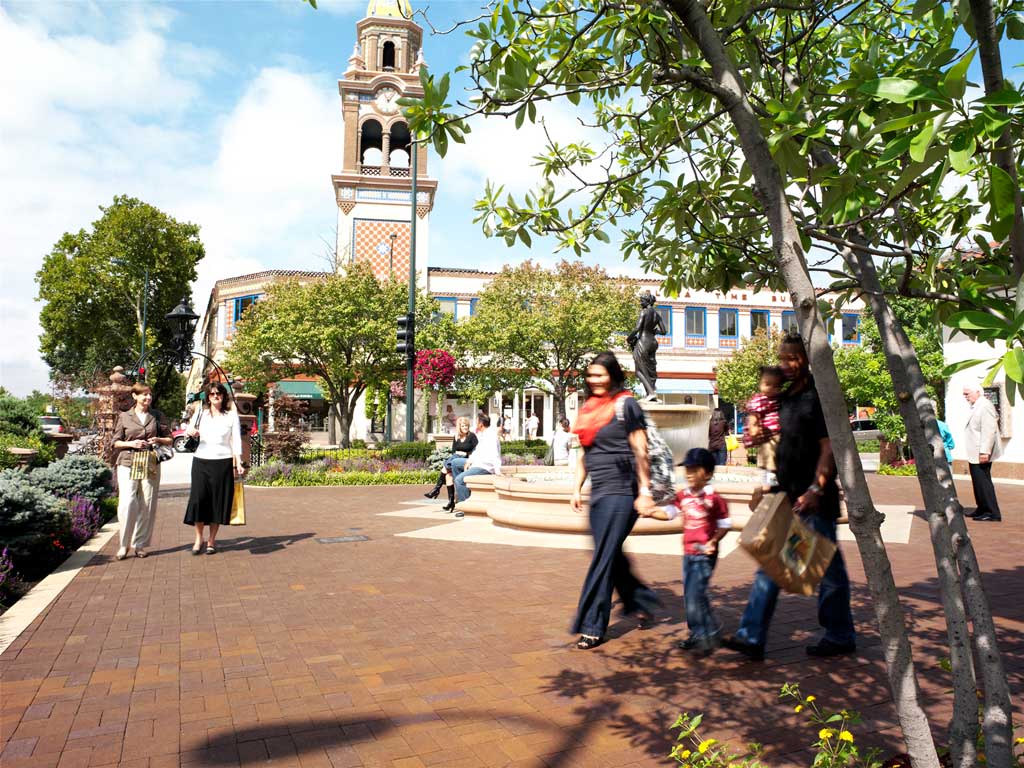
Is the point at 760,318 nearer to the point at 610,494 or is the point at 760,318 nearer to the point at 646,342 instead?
the point at 646,342

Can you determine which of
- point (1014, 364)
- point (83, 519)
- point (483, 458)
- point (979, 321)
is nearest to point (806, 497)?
point (979, 321)

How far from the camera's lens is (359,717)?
368cm

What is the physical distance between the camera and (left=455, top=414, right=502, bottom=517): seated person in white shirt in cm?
1192

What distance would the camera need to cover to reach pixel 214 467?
26.5 feet

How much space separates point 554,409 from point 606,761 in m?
41.8

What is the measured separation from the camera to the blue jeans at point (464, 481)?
11805mm

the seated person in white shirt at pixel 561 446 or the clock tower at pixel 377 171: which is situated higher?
the clock tower at pixel 377 171

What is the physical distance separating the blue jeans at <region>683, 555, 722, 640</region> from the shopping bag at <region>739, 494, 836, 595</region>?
939 millimetres

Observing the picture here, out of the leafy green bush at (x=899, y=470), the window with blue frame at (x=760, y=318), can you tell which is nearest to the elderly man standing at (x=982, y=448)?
the leafy green bush at (x=899, y=470)

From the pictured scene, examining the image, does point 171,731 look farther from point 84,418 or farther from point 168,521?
point 84,418

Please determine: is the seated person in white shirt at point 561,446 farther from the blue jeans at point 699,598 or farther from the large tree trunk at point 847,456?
the large tree trunk at point 847,456

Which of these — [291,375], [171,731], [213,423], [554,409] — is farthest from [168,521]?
[554,409]

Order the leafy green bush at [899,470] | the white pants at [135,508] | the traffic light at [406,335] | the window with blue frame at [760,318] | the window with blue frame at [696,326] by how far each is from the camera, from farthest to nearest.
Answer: the window with blue frame at [760,318] < the window with blue frame at [696,326] < the leafy green bush at [899,470] < the traffic light at [406,335] < the white pants at [135,508]

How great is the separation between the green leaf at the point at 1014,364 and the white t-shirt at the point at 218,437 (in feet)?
25.1
